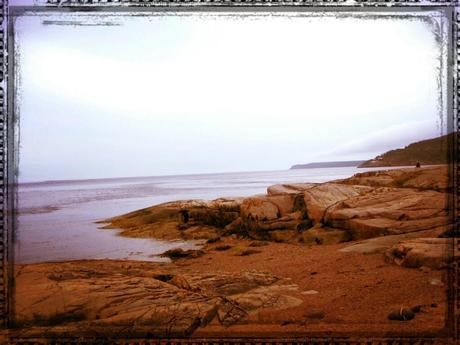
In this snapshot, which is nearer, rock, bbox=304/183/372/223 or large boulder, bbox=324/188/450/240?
large boulder, bbox=324/188/450/240

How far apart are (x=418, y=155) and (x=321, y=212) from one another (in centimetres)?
166

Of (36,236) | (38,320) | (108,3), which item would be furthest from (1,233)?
(108,3)

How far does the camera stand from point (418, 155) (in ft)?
14.1

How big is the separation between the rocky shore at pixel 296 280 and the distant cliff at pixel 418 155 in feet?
0.88

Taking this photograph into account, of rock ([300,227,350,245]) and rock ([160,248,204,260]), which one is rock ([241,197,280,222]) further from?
rock ([160,248,204,260])

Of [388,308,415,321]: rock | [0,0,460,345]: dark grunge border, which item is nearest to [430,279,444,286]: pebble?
[0,0,460,345]: dark grunge border

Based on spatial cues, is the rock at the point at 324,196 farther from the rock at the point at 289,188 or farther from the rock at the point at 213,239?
the rock at the point at 213,239

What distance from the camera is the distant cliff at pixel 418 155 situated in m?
3.35

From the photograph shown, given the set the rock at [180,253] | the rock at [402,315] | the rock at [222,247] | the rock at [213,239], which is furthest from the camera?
the rock at [213,239]

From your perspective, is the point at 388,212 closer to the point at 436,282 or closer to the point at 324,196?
the point at 324,196

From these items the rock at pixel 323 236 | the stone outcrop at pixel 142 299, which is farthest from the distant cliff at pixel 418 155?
the stone outcrop at pixel 142 299

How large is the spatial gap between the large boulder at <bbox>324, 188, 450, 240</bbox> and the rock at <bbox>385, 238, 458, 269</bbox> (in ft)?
1.02

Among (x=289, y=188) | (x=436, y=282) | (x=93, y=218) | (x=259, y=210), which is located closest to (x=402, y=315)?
(x=436, y=282)

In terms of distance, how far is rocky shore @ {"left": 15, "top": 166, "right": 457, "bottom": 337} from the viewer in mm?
2852
